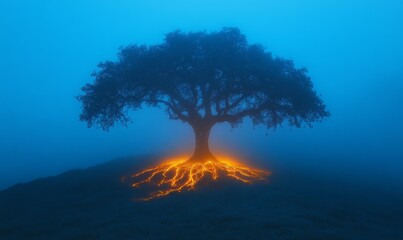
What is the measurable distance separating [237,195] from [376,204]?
1156 cm

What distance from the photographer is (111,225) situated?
26.5m

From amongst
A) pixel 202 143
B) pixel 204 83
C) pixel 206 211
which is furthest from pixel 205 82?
pixel 206 211

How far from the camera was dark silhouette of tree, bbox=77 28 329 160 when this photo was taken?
38.9 m

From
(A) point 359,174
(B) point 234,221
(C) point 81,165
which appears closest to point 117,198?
(B) point 234,221

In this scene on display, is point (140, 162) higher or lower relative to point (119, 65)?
lower

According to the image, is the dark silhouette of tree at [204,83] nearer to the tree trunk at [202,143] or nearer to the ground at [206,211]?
the tree trunk at [202,143]

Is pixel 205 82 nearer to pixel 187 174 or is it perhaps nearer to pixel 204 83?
pixel 204 83

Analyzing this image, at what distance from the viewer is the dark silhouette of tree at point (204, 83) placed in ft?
128

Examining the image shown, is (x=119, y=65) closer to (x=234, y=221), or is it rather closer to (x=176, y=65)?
(x=176, y=65)

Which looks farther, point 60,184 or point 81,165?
point 81,165

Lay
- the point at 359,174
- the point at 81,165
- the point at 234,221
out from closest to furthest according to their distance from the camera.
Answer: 1. the point at 234,221
2. the point at 359,174
3. the point at 81,165

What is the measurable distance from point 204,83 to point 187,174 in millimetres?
8714

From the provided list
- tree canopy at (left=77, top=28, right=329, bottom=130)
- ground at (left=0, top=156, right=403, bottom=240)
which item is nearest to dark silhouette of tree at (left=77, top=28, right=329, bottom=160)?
tree canopy at (left=77, top=28, right=329, bottom=130)

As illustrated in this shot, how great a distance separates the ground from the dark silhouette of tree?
6.99m
